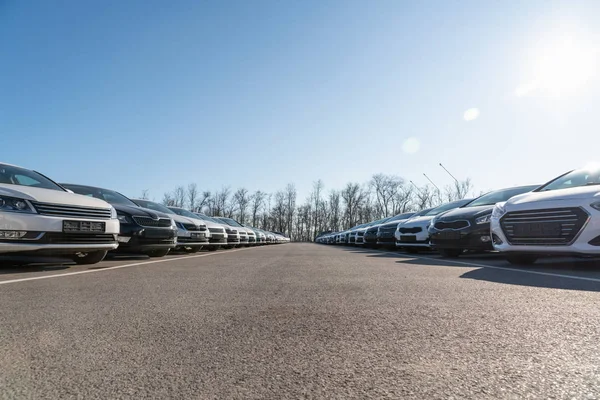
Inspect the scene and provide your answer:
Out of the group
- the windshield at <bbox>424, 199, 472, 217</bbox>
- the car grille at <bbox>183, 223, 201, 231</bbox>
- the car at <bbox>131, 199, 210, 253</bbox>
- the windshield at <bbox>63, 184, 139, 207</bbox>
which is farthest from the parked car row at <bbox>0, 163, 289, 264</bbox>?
the windshield at <bbox>424, 199, 472, 217</bbox>

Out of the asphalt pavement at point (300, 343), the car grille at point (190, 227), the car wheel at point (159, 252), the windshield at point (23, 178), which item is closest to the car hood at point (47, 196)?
the windshield at point (23, 178)

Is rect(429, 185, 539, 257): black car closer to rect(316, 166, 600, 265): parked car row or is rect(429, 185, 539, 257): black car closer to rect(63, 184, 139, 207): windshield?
rect(316, 166, 600, 265): parked car row

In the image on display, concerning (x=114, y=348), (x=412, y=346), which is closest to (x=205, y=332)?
(x=114, y=348)

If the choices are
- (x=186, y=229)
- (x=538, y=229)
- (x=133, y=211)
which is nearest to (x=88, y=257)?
(x=133, y=211)

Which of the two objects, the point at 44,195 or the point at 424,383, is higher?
the point at 44,195

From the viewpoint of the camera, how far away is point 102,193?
855cm

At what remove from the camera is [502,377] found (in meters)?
1.43

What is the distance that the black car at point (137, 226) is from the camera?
7.80 m

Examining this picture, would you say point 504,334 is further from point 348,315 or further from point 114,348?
point 114,348

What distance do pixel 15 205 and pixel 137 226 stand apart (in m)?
2.86

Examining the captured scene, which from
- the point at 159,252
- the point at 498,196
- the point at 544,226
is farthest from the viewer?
the point at 159,252

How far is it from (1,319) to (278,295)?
6.19 feet

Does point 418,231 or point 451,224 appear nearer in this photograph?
point 451,224

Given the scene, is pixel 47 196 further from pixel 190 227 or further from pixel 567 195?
pixel 567 195
